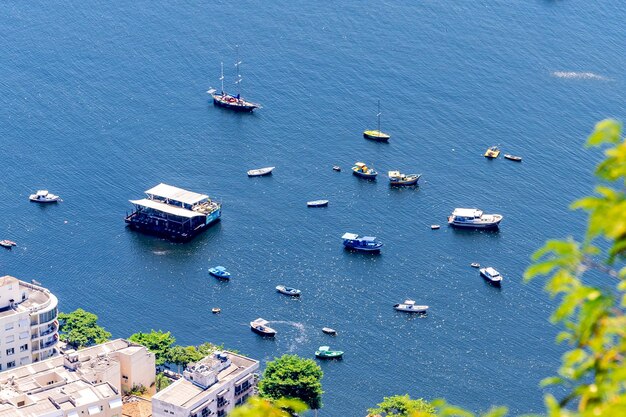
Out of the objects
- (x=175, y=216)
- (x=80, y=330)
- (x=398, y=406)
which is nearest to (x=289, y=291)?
(x=175, y=216)

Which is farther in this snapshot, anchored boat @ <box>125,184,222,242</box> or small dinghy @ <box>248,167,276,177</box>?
small dinghy @ <box>248,167,276,177</box>

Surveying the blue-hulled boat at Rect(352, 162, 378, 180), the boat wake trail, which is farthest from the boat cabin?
the boat wake trail

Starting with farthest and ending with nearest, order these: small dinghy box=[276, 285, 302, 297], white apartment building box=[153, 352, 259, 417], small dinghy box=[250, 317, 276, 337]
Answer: small dinghy box=[276, 285, 302, 297] → small dinghy box=[250, 317, 276, 337] → white apartment building box=[153, 352, 259, 417]

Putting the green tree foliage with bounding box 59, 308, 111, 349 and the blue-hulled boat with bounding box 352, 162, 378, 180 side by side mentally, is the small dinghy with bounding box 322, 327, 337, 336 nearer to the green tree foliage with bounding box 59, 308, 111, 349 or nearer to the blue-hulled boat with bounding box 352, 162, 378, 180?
the green tree foliage with bounding box 59, 308, 111, 349

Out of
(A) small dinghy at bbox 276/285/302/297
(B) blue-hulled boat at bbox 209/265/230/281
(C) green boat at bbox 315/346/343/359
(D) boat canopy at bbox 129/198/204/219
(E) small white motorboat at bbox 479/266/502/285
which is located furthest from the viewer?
(D) boat canopy at bbox 129/198/204/219

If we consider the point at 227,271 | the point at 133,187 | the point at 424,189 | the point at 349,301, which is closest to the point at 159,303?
the point at 227,271

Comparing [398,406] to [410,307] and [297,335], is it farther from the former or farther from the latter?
[410,307]

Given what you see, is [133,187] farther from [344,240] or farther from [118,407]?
[118,407]

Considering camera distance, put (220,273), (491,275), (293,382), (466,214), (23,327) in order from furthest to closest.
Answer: (466,214), (491,275), (220,273), (23,327), (293,382)

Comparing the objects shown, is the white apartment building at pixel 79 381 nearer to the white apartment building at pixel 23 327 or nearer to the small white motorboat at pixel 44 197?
the white apartment building at pixel 23 327
